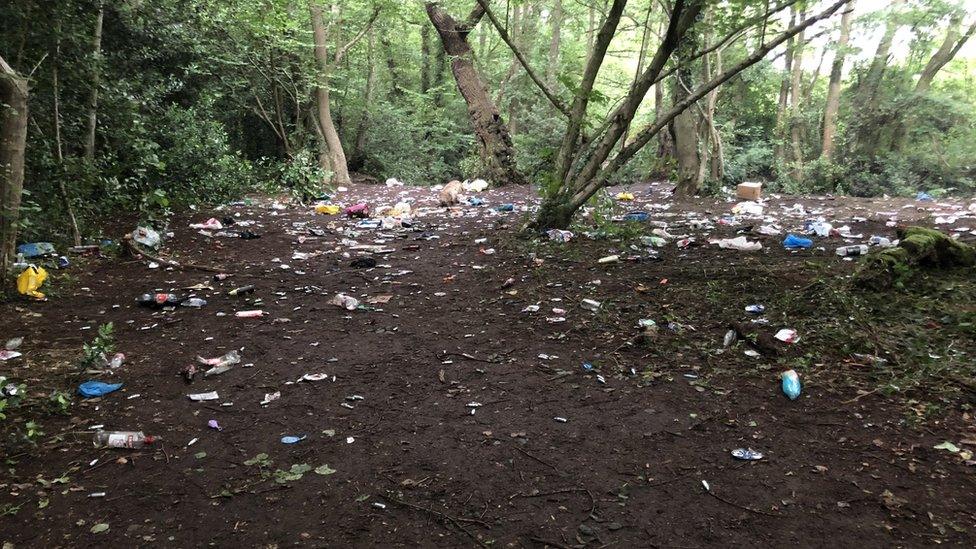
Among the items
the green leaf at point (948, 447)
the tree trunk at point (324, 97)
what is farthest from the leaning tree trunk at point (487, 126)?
the green leaf at point (948, 447)

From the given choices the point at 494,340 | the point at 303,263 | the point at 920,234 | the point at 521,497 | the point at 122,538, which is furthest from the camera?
the point at 303,263

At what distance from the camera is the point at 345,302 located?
4141 millimetres

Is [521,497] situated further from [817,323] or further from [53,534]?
[817,323]

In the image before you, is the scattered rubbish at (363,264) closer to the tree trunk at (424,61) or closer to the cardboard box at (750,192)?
the cardboard box at (750,192)

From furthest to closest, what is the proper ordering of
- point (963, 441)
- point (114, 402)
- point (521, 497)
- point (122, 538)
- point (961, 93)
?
point (961, 93)
point (114, 402)
point (963, 441)
point (521, 497)
point (122, 538)

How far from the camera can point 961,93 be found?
12117 mm

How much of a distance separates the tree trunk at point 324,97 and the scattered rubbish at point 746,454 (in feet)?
31.6

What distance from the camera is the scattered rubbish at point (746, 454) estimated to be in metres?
2.14

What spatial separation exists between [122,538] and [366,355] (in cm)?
161

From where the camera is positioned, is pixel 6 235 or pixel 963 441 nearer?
pixel 963 441

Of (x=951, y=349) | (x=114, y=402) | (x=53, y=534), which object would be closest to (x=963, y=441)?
(x=951, y=349)

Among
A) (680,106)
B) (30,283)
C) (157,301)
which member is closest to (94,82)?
(30,283)

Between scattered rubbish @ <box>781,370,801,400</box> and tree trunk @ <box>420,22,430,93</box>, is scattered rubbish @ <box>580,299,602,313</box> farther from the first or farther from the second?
tree trunk @ <box>420,22,430,93</box>

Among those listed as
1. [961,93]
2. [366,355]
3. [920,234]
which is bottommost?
[366,355]
